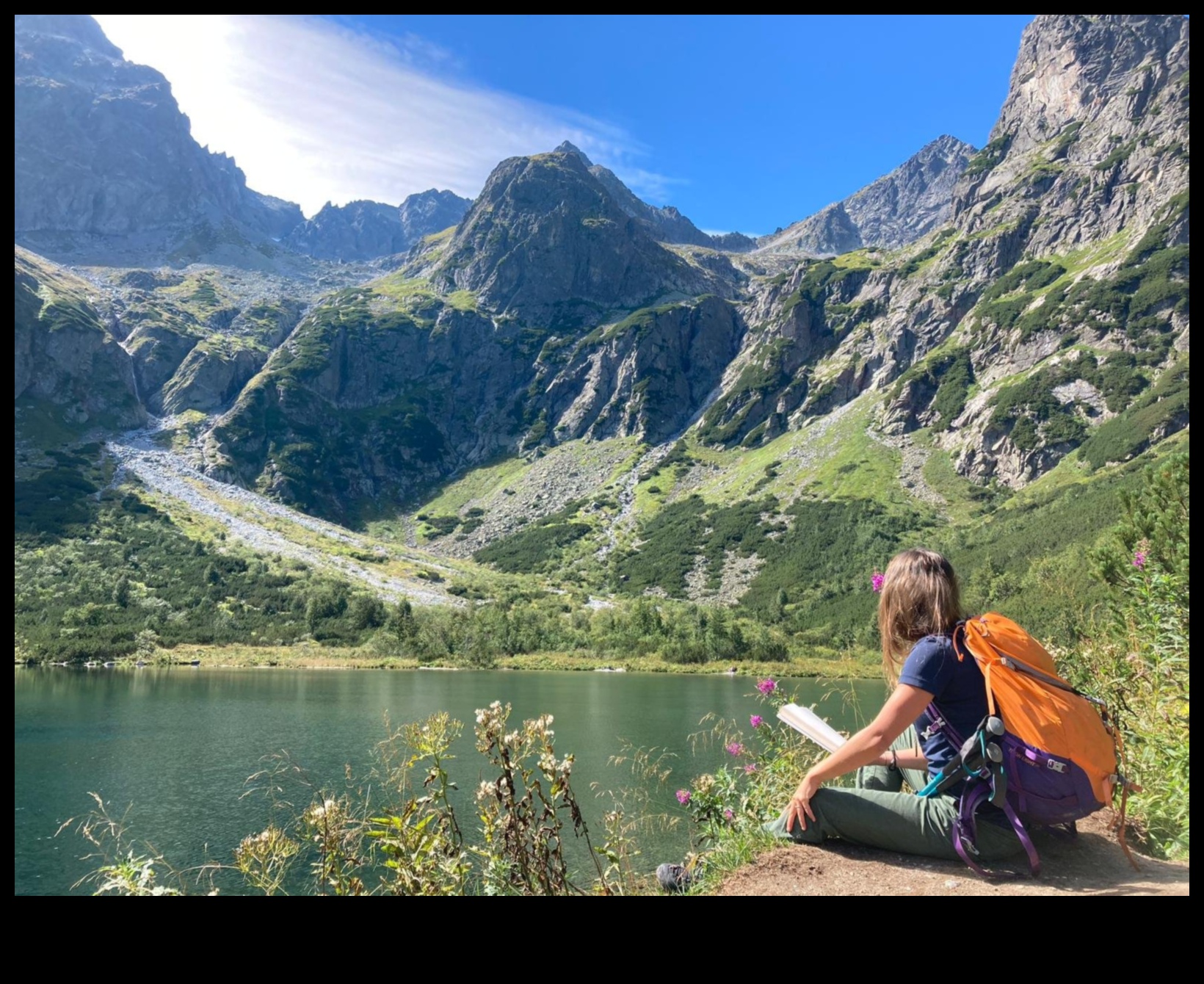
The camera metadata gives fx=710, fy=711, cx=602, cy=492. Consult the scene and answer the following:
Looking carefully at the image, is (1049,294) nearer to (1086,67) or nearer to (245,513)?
(1086,67)

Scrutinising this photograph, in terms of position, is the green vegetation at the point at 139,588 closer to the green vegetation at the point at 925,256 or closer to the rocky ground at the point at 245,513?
the rocky ground at the point at 245,513

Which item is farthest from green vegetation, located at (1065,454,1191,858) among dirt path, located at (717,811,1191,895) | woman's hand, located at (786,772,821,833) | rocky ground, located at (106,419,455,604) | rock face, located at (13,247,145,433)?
rock face, located at (13,247,145,433)

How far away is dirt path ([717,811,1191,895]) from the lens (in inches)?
147

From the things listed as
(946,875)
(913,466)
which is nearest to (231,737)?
(946,875)

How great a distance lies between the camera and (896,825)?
4078 millimetres

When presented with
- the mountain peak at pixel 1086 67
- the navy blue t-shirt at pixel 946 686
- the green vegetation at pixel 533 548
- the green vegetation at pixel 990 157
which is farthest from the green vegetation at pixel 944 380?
the navy blue t-shirt at pixel 946 686

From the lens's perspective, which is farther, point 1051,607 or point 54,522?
point 54,522

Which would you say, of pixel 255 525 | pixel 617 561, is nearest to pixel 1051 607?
pixel 617 561

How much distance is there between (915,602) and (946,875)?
4.86ft

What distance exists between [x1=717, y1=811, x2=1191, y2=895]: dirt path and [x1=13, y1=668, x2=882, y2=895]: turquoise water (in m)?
2.46

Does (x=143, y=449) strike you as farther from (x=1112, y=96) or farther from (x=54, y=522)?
(x=1112, y=96)

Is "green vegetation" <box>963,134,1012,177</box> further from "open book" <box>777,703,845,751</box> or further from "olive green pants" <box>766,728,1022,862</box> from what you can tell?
"olive green pants" <box>766,728,1022,862</box>

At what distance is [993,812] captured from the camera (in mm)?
3893
